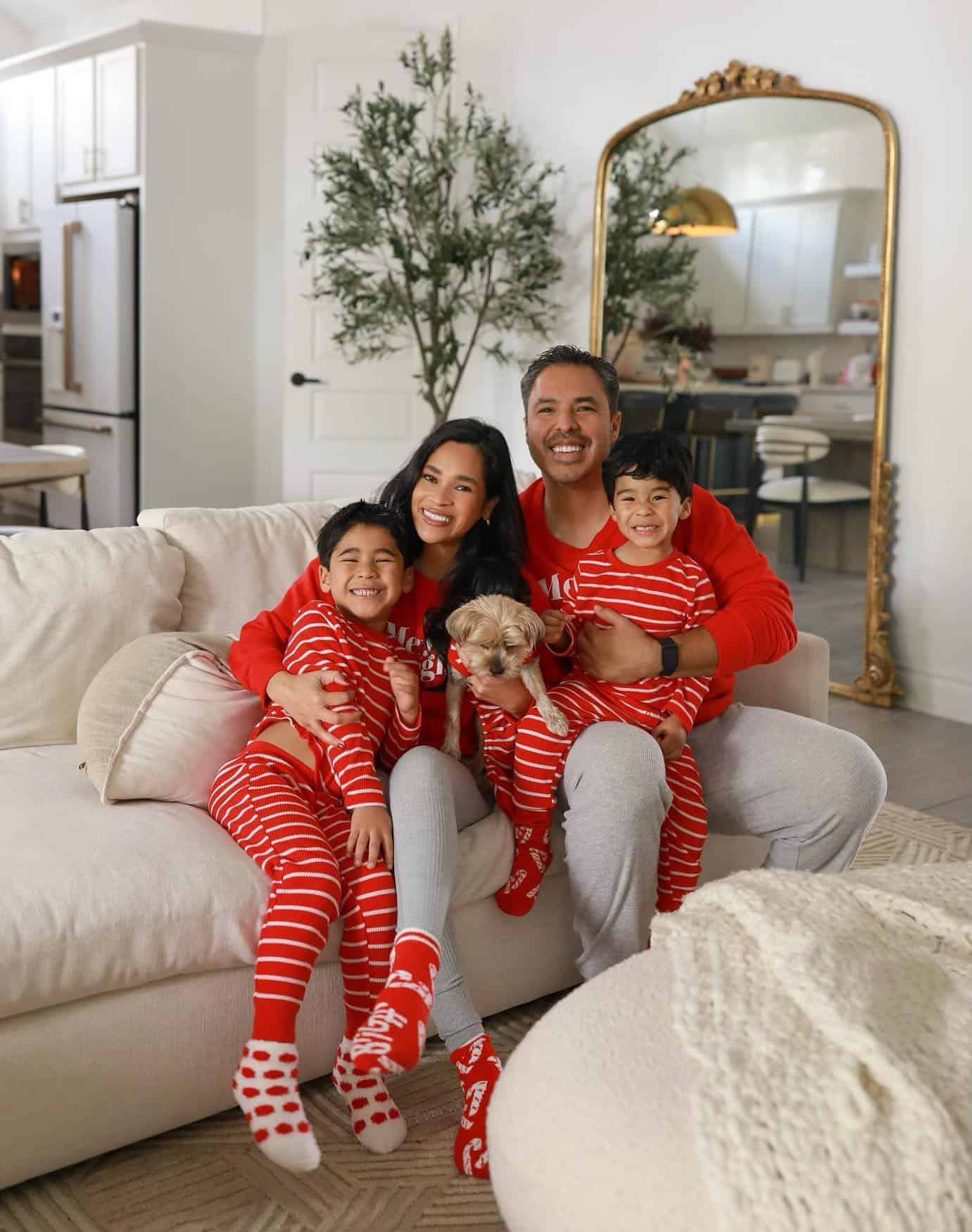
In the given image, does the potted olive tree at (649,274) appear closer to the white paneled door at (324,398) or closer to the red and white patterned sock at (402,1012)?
the white paneled door at (324,398)

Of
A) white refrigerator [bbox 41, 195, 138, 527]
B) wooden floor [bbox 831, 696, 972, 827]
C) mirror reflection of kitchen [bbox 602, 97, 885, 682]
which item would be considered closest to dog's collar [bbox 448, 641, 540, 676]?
wooden floor [bbox 831, 696, 972, 827]

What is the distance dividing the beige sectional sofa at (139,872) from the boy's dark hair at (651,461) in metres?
0.56

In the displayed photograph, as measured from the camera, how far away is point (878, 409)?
4195 millimetres

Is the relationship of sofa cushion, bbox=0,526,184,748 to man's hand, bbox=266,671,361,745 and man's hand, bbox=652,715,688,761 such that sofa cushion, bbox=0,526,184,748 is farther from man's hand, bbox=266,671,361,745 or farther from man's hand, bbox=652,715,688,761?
man's hand, bbox=652,715,688,761

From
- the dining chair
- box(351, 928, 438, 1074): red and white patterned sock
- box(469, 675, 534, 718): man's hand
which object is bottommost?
box(351, 928, 438, 1074): red and white patterned sock

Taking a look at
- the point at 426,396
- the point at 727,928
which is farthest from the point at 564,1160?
the point at 426,396

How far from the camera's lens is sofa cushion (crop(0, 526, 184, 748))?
6.99 ft

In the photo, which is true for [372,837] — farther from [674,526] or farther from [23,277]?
[23,277]

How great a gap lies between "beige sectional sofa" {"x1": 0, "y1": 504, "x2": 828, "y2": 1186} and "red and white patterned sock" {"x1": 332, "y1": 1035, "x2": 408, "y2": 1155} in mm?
72

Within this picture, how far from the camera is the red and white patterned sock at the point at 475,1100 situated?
164 cm

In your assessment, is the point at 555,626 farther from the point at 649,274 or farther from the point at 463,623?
the point at 649,274

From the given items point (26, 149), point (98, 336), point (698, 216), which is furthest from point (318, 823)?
point (26, 149)

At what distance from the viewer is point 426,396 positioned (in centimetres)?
556

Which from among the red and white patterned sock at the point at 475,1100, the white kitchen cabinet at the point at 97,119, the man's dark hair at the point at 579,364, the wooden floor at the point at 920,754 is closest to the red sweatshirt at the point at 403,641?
the man's dark hair at the point at 579,364
